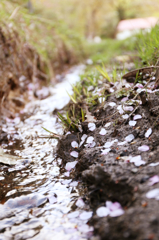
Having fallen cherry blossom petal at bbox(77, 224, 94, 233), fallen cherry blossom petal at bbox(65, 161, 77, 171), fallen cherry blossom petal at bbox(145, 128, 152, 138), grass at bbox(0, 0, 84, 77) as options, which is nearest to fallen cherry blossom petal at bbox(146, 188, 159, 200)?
fallen cherry blossom petal at bbox(77, 224, 94, 233)

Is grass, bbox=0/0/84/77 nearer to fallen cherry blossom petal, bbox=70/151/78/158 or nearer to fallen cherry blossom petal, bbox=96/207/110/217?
fallen cherry blossom petal, bbox=70/151/78/158

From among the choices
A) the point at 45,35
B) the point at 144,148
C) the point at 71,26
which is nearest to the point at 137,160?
the point at 144,148

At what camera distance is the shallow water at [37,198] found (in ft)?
3.59

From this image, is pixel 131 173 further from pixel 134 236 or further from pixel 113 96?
pixel 113 96

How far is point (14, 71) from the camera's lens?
11.0 ft

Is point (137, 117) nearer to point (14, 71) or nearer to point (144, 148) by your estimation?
point (144, 148)

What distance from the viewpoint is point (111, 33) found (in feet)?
49.9

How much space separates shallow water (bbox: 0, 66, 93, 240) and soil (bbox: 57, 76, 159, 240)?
0.36 ft

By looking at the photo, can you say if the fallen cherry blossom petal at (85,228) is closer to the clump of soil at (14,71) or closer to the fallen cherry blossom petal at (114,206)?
the fallen cherry blossom petal at (114,206)

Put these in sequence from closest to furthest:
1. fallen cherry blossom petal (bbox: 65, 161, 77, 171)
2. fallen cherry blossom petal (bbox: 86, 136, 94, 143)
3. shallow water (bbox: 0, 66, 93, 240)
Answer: shallow water (bbox: 0, 66, 93, 240) < fallen cherry blossom petal (bbox: 65, 161, 77, 171) < fallen cherry blossom petal (bbox: 86, 136, 94, 143)

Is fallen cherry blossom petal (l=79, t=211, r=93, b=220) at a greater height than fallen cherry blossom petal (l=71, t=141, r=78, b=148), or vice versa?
fallen cherry blossom petal (l=71, t=141, r=78, b=148)

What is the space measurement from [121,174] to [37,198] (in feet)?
2.06

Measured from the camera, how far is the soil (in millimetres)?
859

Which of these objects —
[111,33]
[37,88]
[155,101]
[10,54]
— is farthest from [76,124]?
[111,33]
